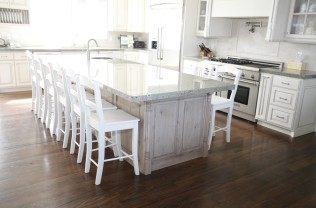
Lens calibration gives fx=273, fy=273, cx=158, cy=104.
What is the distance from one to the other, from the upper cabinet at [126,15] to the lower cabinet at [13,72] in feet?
7.62

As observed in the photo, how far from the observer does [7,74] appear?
18.2 feet

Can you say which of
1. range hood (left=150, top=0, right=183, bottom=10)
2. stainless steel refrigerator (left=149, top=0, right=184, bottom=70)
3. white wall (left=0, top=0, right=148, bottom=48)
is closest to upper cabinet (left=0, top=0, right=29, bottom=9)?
white wall (left=0, top=0, right=148, bottom=48)

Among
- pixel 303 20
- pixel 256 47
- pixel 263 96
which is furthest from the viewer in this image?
pixel 256 47

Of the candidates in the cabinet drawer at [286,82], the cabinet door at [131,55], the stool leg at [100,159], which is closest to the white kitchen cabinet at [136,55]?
the cabinet door at [131,55]

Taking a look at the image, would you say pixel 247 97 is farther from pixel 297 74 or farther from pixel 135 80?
pixel 135 80

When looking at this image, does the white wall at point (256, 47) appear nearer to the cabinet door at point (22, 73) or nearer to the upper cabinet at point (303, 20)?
the upper cabinet at point (303, 20)

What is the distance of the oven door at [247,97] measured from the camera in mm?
4297

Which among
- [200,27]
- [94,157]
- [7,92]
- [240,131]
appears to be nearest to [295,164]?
[240,131]

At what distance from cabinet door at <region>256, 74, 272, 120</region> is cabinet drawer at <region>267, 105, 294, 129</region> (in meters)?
0.09

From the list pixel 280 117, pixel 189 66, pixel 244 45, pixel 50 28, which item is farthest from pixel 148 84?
pixel 50 28

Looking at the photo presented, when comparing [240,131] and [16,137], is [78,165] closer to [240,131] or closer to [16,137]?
[16,137]

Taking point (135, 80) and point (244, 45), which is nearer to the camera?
point (135, 80)

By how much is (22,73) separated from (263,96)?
473 cm

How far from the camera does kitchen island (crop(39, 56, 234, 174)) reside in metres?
2.49
